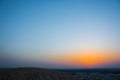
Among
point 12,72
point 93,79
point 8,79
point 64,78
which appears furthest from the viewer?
point 93,79

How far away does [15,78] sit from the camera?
8.40m

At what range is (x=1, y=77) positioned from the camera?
854 centimetres

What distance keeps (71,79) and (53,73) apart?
1195 mm

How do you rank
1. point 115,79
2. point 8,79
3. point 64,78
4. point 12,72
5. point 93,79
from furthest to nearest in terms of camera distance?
1. point 115,79
2. point 93,79
3. point 64,78
4. point 12,72
5. point 8,79

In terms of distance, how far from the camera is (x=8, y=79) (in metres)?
8.30

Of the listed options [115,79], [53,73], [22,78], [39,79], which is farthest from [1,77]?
[115,79]

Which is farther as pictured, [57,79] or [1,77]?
[57,79]

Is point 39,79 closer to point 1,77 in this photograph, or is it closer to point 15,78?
point 15,78

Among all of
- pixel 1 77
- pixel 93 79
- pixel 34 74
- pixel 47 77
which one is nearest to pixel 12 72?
pixel 1 77

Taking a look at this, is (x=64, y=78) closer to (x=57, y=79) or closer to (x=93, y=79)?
(x=57, y=79)

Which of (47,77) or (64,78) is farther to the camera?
(64,78)

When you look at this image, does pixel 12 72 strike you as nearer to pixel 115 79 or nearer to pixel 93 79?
pixel 93 79

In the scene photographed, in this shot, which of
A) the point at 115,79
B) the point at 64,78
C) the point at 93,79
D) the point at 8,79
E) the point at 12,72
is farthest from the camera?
the point at 115,79

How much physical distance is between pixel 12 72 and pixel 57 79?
2245mm
